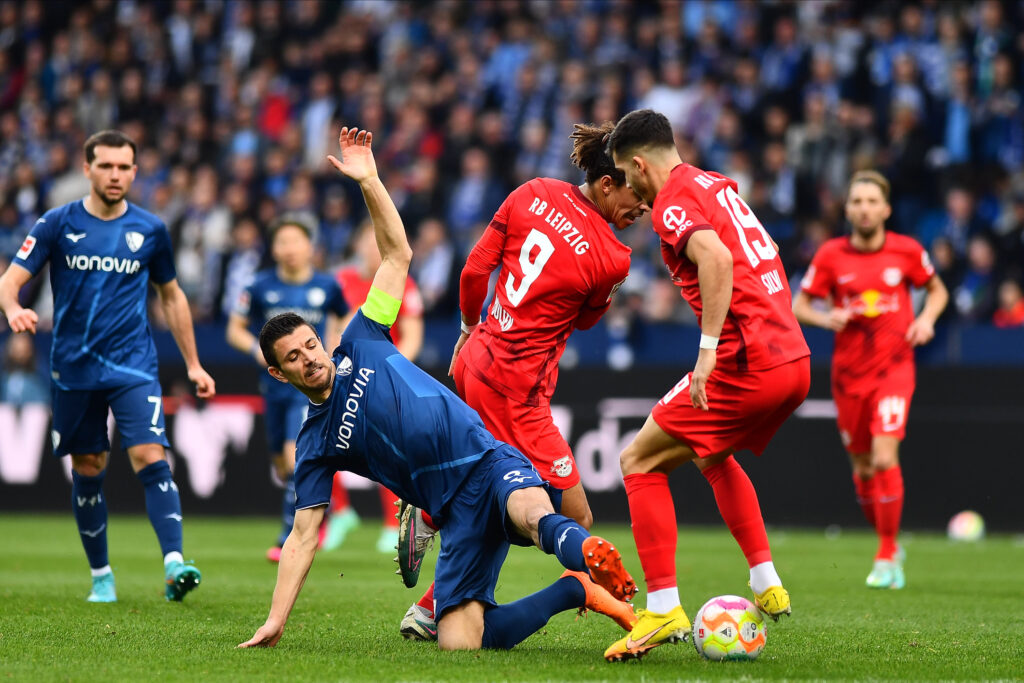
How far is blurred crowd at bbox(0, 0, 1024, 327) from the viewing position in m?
15.2

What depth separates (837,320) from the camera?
9562mm

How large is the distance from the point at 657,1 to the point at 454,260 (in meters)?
5.63

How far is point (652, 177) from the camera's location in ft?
19.2

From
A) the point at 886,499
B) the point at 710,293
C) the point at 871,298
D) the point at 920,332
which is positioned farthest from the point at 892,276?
the point at 710,293

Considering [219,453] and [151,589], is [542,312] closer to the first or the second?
[151,589]

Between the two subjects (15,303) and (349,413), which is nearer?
(349,413)

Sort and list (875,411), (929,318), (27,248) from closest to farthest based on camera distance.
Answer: (27,248) → (929,318) → (875,411)

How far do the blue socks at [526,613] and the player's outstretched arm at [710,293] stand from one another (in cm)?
102

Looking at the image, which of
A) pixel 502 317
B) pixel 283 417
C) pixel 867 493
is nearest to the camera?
pixel 502 317

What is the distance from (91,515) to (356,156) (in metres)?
3.21

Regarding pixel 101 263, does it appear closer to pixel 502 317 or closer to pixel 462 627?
pixel 502 317

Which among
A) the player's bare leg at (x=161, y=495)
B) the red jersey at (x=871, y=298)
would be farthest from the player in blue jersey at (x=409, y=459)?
the red jersey at (x=871, y=298)

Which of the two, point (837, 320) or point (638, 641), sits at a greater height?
point (837, 320)

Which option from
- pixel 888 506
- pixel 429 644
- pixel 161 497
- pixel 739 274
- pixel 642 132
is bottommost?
pixel 429 644
